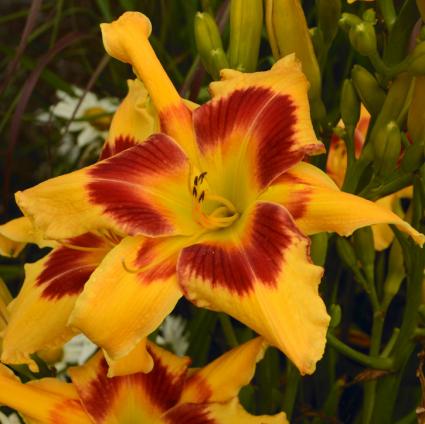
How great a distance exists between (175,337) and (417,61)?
1.57 feet

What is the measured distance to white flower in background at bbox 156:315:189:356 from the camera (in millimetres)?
979

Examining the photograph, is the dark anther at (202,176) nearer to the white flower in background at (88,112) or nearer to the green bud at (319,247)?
the green bud at (319,247)

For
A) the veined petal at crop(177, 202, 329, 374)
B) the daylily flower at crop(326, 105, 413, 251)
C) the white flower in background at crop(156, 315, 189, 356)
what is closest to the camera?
the veined petal at crop(177, 202, 329, 374)

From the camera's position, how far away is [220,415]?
2.13 ft

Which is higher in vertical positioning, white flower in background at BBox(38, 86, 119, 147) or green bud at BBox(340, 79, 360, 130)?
green bud at BBox(340, 79, 360, 130)

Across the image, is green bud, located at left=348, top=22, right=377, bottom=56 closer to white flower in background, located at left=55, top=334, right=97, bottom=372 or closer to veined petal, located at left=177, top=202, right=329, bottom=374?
veined petal, located at left=177, top=202, right=329, bottom=374

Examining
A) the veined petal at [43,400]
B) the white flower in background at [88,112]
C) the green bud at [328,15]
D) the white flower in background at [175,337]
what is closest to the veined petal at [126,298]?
the veined petal at [43,400]

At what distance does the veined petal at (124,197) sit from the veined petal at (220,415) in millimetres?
119

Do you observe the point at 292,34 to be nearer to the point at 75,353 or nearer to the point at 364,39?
the point at 364,39

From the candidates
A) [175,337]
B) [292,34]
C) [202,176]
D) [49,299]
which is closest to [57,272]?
[49,299]

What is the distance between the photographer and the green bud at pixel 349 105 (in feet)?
2.21

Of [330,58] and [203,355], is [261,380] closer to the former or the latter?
[203,355]

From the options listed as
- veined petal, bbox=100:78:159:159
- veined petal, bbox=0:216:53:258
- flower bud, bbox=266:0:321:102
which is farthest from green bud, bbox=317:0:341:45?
veined petal, bbox=0:216:53:258

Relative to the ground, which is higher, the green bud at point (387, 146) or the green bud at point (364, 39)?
the green bud at point (364, 39)
